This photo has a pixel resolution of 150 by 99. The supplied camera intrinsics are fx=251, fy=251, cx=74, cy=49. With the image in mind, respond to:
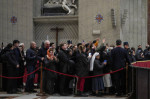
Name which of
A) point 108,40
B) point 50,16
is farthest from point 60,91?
point 50,16

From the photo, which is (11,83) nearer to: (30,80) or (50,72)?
(30,80)

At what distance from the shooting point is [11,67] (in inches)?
388

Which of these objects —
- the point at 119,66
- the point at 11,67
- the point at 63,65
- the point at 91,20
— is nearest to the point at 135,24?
the point at 91,20

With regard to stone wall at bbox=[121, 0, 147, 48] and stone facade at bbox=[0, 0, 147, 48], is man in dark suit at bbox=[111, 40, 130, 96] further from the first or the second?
stone wall at bbox=[121, 0, 147, 48]

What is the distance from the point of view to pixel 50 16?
18328 millimetres

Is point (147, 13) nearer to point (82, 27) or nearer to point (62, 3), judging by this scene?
point (82, 27)

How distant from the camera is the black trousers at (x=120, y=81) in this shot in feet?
29.4

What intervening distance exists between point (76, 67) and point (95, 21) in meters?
8.43

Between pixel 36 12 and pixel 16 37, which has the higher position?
pixel 36 12

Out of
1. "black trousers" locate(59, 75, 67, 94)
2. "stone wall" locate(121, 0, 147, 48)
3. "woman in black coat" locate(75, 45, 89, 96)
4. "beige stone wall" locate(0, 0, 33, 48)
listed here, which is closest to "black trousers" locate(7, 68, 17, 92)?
"black trousers" locate(59, 75, 67, 94)

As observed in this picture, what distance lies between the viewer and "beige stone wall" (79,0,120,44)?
1681cm

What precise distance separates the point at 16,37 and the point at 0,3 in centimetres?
279

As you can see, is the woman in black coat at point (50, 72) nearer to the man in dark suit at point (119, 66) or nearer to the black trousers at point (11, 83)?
the black trousers at point (11, 83)

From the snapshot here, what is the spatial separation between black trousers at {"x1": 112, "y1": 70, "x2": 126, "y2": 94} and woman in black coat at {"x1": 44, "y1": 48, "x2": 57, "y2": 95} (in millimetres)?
2226
